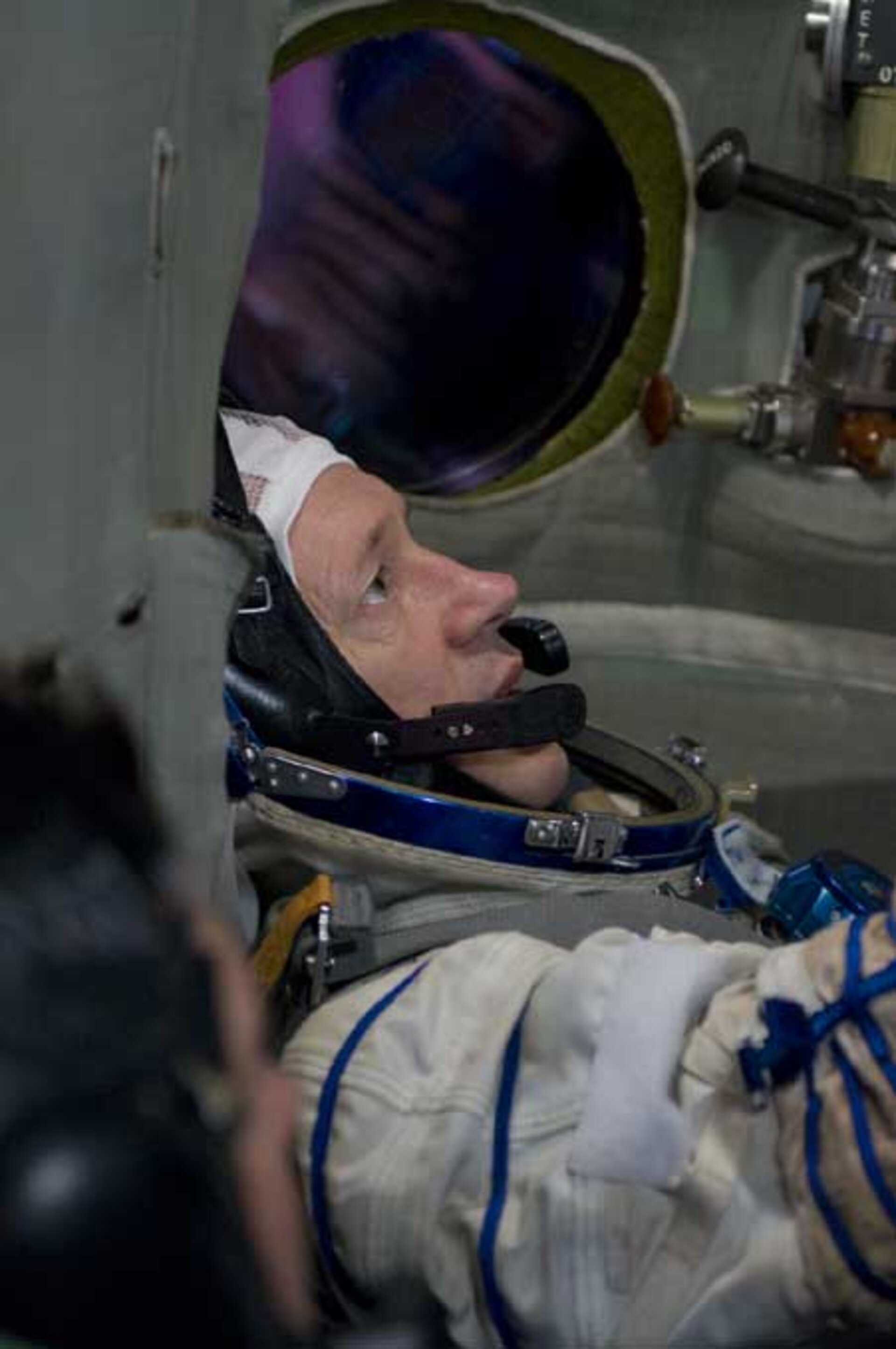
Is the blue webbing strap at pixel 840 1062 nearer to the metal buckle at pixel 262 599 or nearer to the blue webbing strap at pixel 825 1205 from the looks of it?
the blue webbing strap at pixel 825 1205

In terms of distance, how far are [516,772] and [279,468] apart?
322mm

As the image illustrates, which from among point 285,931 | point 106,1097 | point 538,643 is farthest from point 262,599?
point 106,1097

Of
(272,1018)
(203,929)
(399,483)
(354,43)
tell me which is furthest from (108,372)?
(399,483)

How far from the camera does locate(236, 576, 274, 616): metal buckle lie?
1254 mm

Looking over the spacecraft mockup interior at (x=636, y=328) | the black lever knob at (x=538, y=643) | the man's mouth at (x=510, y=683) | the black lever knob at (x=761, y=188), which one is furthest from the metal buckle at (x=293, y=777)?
the black lever knob at (x=761, y=188)

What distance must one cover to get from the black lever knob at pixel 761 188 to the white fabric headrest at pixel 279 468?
72 cm

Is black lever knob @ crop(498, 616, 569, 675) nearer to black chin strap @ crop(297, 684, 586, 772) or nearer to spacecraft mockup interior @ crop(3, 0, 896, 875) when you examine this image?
black chin strap @ crop(297, 684, 586, 772)

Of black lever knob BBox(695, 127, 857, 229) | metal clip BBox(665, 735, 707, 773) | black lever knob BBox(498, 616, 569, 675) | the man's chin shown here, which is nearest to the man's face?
the man's chin

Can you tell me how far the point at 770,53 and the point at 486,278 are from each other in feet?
1.37

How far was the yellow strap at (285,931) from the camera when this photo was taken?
3.92 ft

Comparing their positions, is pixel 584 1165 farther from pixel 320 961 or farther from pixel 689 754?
pixel 689 754

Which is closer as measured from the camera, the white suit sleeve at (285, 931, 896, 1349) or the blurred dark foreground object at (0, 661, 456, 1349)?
the blurred dark foreground object at (0, 661, 456, 1349)

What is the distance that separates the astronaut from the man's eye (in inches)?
4.4

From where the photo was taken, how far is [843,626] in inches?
82.4
